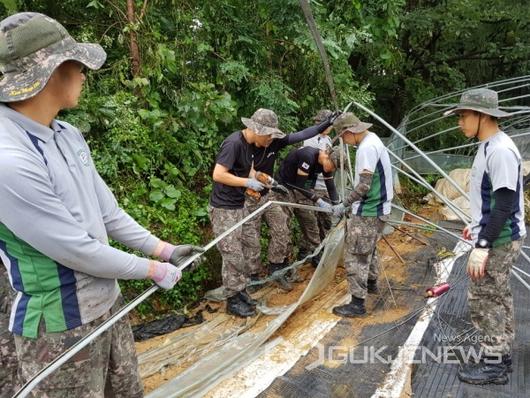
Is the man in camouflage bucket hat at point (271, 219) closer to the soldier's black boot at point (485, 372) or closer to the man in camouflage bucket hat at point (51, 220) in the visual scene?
the soldier's black boot at point (485, 372)

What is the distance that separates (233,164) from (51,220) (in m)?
2.48

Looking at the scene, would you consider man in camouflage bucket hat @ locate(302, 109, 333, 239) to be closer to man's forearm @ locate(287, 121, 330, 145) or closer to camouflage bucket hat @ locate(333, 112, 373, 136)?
man's forearm @ locate(287, 121, 330, 145)

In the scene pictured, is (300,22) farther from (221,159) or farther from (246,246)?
(246,246)

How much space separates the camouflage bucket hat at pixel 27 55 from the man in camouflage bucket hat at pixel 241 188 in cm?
231

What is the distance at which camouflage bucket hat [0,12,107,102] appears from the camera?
1.33m

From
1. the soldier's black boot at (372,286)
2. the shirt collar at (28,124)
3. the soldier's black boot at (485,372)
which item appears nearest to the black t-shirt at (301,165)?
the soldier's black boot at (372,286)

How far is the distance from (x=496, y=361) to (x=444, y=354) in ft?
1.21

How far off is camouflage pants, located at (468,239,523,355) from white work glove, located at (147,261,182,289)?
2039 millimetres

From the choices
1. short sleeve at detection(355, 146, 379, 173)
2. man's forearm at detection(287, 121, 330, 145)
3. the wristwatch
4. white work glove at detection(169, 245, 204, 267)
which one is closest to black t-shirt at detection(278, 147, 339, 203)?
→ man's forearm at detection(287, 121, 330, 145)

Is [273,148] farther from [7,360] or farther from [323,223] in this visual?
[7,360]

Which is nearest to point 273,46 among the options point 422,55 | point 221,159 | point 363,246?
point 221,159

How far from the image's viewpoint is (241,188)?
152 inches

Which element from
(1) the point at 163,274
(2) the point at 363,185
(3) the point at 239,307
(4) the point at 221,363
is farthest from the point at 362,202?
(1) the point at 163,274

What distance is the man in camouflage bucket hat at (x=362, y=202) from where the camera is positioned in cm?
362
